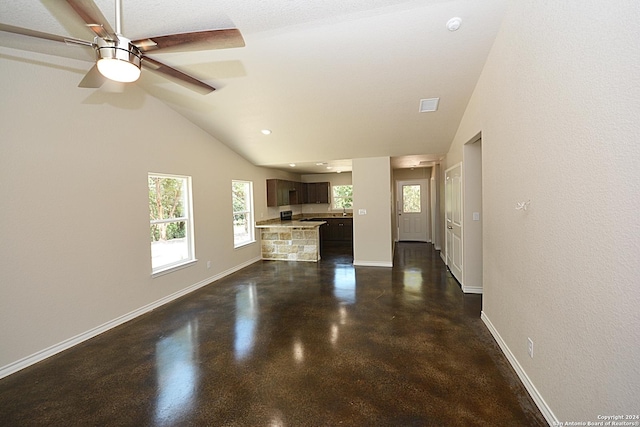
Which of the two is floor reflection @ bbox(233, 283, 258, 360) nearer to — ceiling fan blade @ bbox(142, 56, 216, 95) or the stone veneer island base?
the stone veneer island base

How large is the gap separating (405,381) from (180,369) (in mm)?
1935

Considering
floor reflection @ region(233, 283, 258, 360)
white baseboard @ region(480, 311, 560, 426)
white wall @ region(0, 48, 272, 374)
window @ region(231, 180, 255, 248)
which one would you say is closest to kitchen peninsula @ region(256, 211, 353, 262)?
window @ region(231, 180, 255, 248)

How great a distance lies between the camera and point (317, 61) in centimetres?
293

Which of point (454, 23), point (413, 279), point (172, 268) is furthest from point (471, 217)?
point (172, 268)

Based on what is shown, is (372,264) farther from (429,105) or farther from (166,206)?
(166,206)

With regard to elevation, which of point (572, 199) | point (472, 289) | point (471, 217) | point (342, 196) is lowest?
point (472, 289)

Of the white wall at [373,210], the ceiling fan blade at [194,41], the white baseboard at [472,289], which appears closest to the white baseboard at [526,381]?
the white baseboard at [472,289]

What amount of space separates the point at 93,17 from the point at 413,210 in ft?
27.5

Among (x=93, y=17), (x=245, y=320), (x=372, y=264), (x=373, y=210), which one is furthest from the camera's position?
(x=372, y=264)

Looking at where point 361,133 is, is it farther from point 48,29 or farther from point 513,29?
point 48,29

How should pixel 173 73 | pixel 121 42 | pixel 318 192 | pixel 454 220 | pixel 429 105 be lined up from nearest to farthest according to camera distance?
pixel 121 42, pixel 173 73, pixel 429 105, pixel 454 220, pixel 318 192

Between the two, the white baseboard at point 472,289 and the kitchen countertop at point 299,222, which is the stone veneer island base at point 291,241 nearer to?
the kitchen countertop at point 299,222

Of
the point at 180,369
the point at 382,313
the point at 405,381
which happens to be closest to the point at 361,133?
the point at 382,313

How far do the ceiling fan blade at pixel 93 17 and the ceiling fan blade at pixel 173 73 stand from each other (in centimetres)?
22
